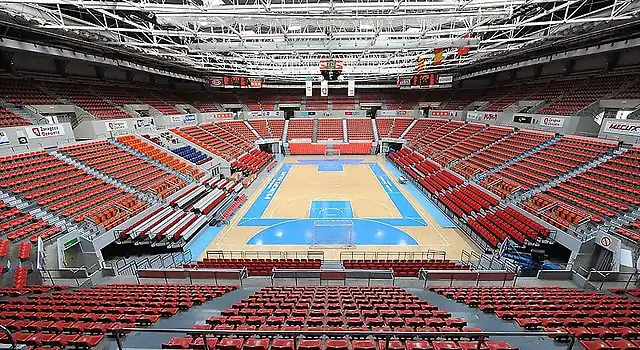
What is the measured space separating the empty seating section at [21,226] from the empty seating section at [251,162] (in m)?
14.7

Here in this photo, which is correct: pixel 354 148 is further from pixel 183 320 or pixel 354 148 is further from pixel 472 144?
pixel 183 320

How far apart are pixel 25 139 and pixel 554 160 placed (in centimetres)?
2936

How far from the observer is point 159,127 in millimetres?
26891

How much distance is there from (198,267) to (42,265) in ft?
16.6

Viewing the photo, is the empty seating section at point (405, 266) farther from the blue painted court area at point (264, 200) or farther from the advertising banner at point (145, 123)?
the advertising banner at point (145, 123)

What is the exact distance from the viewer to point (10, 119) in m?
16.5

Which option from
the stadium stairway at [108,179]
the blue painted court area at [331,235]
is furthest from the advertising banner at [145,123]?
the blue painted court area at [331,235]

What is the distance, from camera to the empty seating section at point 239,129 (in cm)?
3556

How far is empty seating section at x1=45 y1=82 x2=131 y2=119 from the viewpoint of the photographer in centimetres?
2212

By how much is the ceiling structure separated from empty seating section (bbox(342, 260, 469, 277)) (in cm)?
927

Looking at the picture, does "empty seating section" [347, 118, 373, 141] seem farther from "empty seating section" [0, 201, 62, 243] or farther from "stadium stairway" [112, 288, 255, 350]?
"empty seating section" [0, 201, 62, 243]

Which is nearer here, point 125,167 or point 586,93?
point 125,167

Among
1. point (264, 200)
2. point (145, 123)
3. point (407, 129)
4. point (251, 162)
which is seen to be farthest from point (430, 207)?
point (145, 123)

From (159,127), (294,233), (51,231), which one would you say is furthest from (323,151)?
(51,231)
